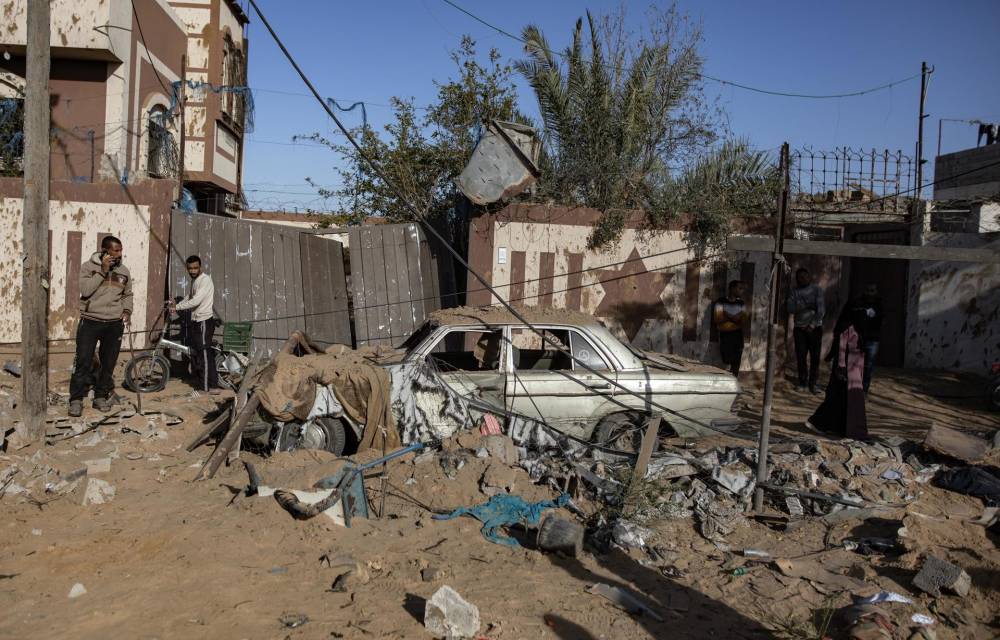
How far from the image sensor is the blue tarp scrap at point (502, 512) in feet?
17.6

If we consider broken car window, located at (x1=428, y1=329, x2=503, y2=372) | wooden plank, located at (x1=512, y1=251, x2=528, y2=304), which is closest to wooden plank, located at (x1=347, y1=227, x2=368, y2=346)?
wooden plank, located at (x1=512, y1=251, x2=528, y2=304)

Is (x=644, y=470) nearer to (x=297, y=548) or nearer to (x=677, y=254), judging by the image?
(x=297, y=548)

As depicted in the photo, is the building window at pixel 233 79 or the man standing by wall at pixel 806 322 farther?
the building window at pixel 233 79

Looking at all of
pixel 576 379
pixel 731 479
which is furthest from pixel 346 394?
pixel 731 479

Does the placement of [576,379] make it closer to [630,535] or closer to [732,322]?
[630,535]

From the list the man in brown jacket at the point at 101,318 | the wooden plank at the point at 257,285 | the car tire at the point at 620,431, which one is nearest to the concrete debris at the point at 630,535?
the car tire at the point at 620,431

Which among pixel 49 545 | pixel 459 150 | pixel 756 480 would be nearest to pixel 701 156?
pixel 459 150

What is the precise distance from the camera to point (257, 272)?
11000mm

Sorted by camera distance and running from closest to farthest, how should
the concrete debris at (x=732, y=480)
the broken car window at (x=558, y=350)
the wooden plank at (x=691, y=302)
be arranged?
the concrete debris at (x=732, y=480), the broken car window at (x=558, y=350), the wooden plank at (x=691, y=302)

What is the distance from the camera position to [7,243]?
11438 millimetres

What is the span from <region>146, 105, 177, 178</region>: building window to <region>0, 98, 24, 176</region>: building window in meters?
2.19

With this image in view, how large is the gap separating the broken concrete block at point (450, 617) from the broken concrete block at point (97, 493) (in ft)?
10.5

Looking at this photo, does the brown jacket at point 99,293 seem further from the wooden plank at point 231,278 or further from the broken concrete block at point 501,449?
the broken concrete block at point 501,449

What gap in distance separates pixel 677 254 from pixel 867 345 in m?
3.18
